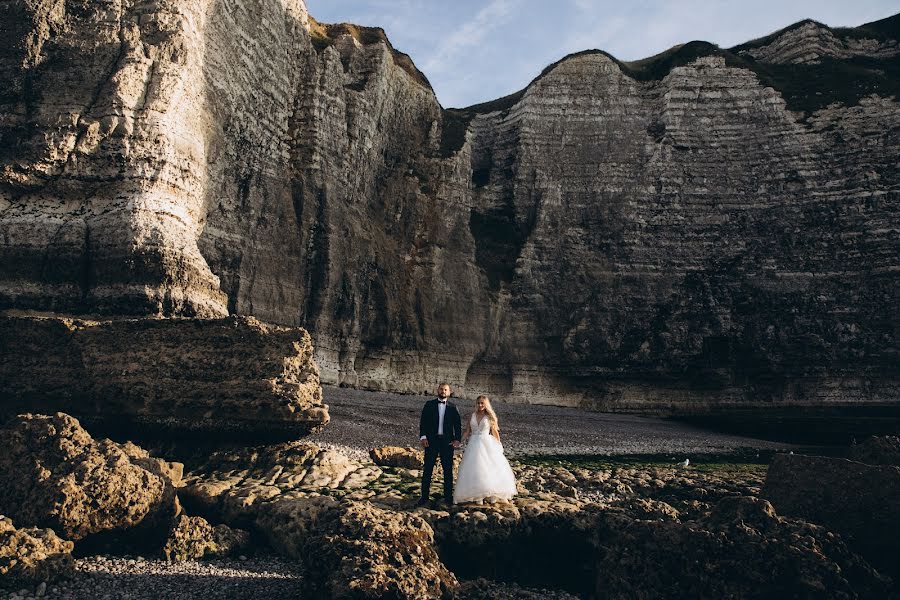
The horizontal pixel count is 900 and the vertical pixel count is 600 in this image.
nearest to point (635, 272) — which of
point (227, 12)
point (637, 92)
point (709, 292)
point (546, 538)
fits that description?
point (709, 292)

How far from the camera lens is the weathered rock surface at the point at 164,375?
10391 mm

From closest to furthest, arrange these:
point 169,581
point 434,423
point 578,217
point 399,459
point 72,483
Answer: point 169,581
point 72,483
point 434,423
point 399,459
point 578,217

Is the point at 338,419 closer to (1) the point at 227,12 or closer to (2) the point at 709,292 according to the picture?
(1) the point at 227,12

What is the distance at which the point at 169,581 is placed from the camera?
268 inches

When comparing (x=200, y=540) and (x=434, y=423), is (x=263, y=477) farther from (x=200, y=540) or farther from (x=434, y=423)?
(x=434, y=423)

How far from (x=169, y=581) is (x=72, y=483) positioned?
6.60ft

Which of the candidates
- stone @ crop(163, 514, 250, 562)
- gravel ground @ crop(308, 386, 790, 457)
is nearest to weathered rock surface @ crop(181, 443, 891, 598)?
stone @ crop(163, 514, 250, 562)

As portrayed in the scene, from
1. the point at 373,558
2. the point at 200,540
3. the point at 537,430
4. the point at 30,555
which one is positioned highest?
the point at 373,558

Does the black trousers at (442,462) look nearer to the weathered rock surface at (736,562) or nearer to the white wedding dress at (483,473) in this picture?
the white wedding dress at (483,473)

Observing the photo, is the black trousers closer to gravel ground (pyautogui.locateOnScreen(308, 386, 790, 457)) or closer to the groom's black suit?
the groom's black suit

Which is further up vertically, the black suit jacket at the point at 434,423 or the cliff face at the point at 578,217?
the cliff face at the point at 578,217

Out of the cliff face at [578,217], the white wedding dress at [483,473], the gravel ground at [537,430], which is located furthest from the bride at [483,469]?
the cliff face at [578,217]

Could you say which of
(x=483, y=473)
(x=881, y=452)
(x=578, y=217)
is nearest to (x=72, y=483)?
(x=483, y=473)

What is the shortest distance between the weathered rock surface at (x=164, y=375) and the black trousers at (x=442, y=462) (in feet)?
8.52
